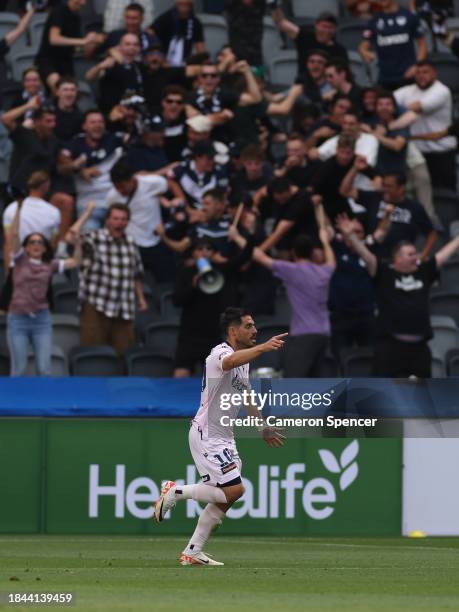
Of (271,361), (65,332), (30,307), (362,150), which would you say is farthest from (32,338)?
(362,150)

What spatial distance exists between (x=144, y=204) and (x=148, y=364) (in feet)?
6.52

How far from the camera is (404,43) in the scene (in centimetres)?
2255

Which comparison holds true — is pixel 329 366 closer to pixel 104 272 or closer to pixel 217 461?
pixel 104 272

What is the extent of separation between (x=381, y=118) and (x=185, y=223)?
122 inches

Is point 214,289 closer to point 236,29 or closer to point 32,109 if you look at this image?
point 32,109

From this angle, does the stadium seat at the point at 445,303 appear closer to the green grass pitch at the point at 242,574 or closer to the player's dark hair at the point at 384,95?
the player's dark hair at the point at 384,95

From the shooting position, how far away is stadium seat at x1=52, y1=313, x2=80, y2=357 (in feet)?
64.5

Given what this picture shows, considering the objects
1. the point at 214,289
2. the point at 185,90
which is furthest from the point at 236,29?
the point at 214,289

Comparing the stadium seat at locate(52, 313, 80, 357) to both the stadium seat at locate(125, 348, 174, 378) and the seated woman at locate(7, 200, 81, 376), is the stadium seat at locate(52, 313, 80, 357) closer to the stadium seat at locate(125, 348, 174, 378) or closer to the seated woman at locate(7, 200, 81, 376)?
the stadium seat at locate(125, 348, 174, 378)

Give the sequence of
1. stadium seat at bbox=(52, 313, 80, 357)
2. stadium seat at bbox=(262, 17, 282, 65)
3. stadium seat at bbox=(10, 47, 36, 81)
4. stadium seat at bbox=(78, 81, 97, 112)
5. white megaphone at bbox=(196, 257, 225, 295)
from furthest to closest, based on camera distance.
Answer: stadium seat at bbox=(262, 17, 282, 65) → stadium seat at bbox=(10, 47, 36, 81) → stadium seat at bbox=(78, 81, 97, 112) → stadium seat at bbox=(52, 313, 80, 357) → white megaphone at bbox=(196, 257, 225, 295)

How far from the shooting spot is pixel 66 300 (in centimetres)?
2034

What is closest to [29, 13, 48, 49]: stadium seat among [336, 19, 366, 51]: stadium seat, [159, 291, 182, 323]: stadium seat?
[336, 19, 366, 51]: stadium seat

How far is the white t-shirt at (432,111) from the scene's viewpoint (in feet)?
70.8

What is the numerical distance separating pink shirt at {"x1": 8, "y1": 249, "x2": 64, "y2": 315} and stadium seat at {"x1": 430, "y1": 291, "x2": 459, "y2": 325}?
4872 millimetres
